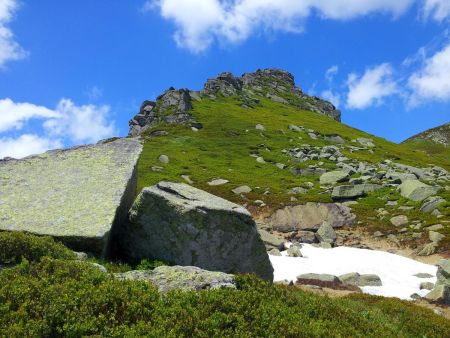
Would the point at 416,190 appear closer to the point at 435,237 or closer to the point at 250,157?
the point at 435,237

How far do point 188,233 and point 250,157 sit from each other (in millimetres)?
66064

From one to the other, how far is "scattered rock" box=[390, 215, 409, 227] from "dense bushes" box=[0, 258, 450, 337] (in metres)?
37.9

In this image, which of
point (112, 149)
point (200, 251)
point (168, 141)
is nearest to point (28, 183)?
point (112, 149)

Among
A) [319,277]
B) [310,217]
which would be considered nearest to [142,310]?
[319,277]

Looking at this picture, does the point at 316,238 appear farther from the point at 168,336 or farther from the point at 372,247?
the point at 168,336

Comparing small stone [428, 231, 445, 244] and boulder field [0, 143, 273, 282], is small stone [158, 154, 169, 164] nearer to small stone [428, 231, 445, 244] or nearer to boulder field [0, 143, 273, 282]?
small stone [428, 231, 445, 244]

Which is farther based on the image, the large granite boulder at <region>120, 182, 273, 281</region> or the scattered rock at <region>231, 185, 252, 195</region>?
the scattered rock at <region>231, 185, 252, 195</region>

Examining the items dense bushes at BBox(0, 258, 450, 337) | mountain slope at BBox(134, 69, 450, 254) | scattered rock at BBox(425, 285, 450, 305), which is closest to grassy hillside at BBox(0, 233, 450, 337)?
dense bushes at BBox(0, 258, 450, 337)

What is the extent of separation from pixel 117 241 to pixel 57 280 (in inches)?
338

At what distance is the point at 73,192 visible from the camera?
17.6 m

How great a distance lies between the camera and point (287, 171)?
2911 inches

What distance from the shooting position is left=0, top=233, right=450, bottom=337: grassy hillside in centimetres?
724

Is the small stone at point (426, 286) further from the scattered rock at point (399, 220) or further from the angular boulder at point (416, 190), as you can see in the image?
the angular boulder at point (416, 190)

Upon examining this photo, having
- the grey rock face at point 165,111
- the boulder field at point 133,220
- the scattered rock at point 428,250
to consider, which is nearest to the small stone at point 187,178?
the scattered rock at point 428,250
